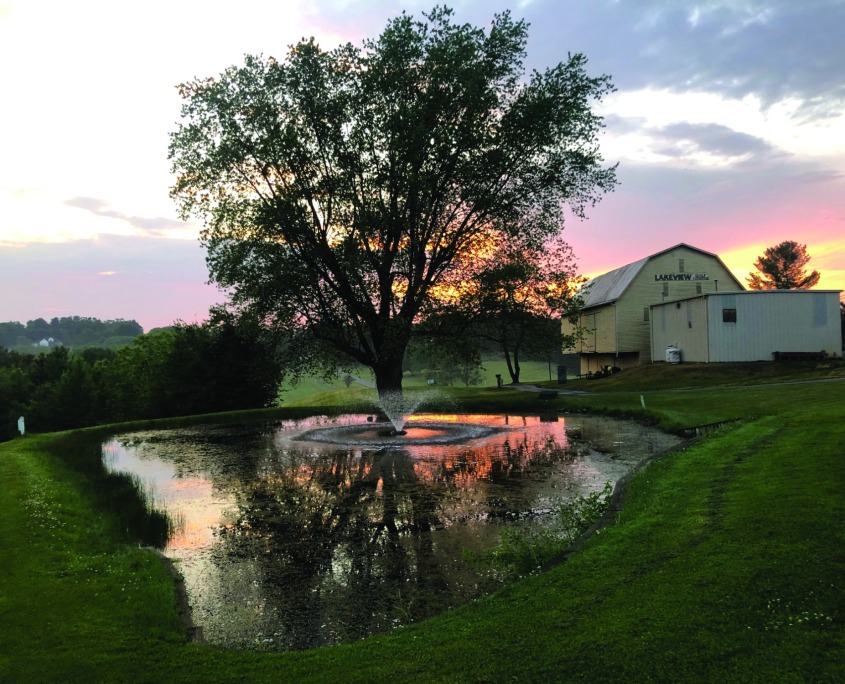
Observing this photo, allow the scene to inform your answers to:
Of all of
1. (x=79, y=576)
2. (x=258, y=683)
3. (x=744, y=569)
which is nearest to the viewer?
(x=258, y=683)

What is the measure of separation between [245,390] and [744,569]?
3769 centimetres

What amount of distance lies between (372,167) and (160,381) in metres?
27.6

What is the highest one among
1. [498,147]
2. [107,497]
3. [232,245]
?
[498,147]

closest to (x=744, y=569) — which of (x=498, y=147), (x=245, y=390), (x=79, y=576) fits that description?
(x=79, y=576)

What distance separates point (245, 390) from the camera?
132 feet

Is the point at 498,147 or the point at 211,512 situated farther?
the point at 498,147

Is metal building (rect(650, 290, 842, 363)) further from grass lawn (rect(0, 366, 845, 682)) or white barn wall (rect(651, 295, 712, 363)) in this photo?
grass lawn (rect(0, 366, 845, 682))

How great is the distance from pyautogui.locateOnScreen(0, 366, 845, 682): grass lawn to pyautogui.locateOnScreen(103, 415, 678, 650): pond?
82cm

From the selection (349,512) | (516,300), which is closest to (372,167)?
(516,300)

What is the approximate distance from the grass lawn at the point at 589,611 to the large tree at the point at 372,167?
19843mm

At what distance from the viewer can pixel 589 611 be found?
18.2 ft

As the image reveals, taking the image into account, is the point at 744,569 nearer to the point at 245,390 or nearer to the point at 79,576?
the point at 79,576

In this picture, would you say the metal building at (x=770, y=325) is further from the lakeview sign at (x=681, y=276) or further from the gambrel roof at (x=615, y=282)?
the lakeview sign at (x=681, y=276)

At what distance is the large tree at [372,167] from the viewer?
27391mm
